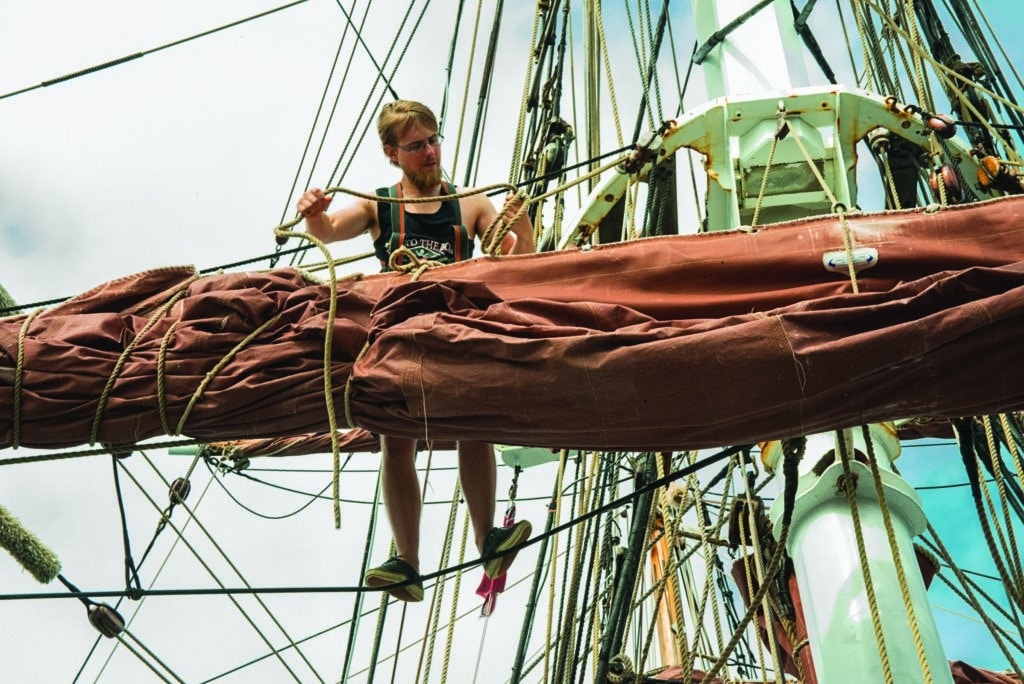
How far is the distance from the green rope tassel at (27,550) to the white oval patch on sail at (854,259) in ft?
7.09

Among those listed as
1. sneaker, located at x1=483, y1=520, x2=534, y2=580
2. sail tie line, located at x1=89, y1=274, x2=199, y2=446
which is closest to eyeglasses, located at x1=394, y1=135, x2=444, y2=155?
sail tie line, located at x1=89, y1=274, x2=199, y2=446

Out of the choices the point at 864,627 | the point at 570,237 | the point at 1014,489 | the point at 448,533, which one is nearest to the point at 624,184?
the point at 570,237

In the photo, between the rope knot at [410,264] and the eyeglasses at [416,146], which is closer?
the rope knot at [410,264]

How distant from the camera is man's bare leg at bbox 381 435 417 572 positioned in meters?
3.12

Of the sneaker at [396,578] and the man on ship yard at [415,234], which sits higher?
the man on ship yard at [415,234]

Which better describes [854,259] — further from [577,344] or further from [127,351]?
[127,351]

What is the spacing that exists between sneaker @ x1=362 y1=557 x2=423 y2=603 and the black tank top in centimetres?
88

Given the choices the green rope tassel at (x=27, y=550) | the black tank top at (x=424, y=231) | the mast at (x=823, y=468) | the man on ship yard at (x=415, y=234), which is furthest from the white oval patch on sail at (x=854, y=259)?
the green rope tassel at (x=27, y=550)

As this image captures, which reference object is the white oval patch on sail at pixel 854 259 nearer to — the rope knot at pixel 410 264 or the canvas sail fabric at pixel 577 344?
the canvas sail fabric at pixel 577 344

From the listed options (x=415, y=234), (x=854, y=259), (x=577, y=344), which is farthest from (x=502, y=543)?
(x=854, y=259)

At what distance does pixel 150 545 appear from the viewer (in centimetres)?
525

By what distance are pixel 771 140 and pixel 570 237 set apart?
34.0 inches

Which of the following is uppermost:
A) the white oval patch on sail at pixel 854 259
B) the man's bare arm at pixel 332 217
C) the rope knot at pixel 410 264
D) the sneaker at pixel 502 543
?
the man's bare arm at pixel 332 217

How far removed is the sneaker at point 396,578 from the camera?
2.99 meters
